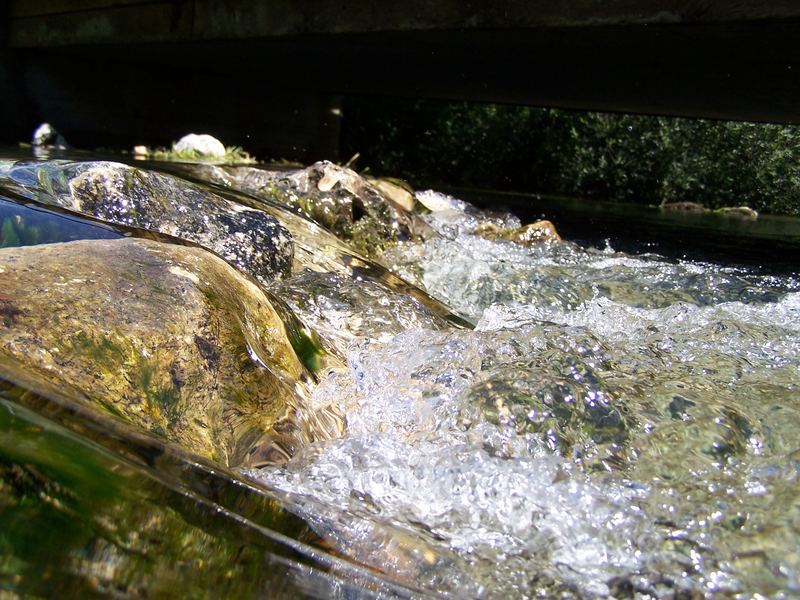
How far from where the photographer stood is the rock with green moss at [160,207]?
3.23 meters

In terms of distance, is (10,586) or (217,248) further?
(217,248)

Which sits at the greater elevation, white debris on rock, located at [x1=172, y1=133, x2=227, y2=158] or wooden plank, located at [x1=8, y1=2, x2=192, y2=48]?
wooden plank, located at [x1=8, y1=2, x2=192, y2=48]

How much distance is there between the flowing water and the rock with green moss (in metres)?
0.15

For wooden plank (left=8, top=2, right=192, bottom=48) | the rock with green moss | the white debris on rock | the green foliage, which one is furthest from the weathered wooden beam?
the green foliage

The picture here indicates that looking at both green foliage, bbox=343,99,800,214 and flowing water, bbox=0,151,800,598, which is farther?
green foliage, bbox=343,99,800,214

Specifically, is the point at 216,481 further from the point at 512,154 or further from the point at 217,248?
the point at 512,154

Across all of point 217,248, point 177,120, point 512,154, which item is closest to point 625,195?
point 512,154

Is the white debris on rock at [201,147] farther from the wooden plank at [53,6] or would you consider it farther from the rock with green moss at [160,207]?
the rock with green moss at [160,207]

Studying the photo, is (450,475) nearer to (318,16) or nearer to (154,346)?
(154,346)

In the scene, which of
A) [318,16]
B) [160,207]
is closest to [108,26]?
[318,16]

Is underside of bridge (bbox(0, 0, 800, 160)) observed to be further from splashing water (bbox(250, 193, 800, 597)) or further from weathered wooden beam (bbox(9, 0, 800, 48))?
splashing water (bbox(250, 193, 800, 597))

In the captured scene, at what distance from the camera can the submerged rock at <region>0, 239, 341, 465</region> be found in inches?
65.6

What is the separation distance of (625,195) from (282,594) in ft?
66.3

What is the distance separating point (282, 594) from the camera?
1049 mm
